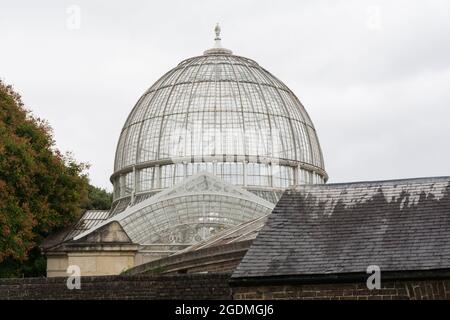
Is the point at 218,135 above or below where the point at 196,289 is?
above

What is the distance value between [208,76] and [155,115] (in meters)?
3.72

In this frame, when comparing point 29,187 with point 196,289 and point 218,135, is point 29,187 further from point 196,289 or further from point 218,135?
point 196,289

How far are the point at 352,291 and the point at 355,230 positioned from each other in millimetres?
2006

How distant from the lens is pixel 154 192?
62000mm

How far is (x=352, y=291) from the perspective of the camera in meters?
28.2

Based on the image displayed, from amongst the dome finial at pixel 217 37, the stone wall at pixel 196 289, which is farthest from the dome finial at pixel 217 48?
the stone wall at pixel 196 289

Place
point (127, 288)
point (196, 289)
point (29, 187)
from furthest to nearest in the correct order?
point (29, 187) → point (127, 288) → point (196, 289)

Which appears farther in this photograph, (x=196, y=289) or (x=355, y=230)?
(x=196, y=289)

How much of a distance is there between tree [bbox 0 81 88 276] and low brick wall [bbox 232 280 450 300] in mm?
22344

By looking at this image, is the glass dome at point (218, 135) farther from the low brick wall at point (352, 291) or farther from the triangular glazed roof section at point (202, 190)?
the low brick wall at point (352, 291)

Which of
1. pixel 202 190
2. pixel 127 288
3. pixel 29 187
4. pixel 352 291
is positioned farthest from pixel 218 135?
pixel 352 291
